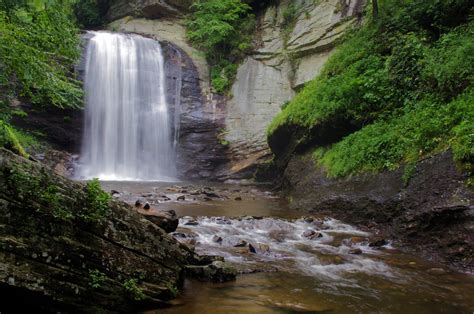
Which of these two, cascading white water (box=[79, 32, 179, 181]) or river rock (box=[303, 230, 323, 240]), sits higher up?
cascading white water (box=[79, 32, 179, 181])

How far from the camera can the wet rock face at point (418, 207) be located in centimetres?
604

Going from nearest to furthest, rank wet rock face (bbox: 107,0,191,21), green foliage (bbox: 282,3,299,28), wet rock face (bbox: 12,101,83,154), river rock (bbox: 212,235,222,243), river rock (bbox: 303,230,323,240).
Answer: river rock (bbox: 212,235,222,243) < river rock (bbox: 303,230,323,240) < wet rock face (bbox: 12,101,83,154) < green foliage (bbox: 282,3,299,28) < wet rock face (bbox: 107,0,191,21)

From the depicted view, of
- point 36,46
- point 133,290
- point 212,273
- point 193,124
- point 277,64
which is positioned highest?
point 277,64

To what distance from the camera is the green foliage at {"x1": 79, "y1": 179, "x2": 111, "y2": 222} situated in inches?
144

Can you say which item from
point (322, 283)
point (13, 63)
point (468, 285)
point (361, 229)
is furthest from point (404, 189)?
point (13, 63)

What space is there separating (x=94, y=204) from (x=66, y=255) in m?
0.56

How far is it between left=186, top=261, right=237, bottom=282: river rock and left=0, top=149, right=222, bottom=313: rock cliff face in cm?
57

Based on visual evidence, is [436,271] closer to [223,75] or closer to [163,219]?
[163,219]

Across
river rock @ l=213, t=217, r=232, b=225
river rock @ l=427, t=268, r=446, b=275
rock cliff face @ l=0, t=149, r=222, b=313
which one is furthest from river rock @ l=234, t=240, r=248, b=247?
river rock @ l=427, t=268, r=446, b=275

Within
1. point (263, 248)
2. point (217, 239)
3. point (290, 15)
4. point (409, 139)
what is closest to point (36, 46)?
point (217, 239)

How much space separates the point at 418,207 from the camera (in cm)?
709

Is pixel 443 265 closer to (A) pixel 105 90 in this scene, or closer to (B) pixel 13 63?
(B) pixel 13 63

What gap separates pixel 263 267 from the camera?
18.0 feet

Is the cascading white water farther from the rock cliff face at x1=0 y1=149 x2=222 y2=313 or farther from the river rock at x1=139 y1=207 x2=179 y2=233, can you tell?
the rock cliff face at x1=0 y1=149 x2=222 y2=313
